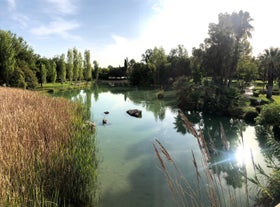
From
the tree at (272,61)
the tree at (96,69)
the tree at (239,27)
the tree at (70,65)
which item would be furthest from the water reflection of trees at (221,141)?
the tree at (96,69)

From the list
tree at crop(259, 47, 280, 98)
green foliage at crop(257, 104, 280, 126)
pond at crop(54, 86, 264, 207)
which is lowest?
pond at crop(54, 86, 264, 207)

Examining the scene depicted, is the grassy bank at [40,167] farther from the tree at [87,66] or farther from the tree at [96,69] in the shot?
the tree at [96,69]

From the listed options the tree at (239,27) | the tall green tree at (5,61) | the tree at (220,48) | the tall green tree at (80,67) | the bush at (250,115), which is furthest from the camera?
the tall green tree at (80,67)

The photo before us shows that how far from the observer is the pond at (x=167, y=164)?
4.79 meters

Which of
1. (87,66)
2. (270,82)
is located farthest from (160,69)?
(87,66)

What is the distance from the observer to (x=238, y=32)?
88.6ft

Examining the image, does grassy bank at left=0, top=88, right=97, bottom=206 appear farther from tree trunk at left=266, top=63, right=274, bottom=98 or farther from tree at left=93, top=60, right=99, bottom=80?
tree at left=93, top=60, right=99, bottom=80

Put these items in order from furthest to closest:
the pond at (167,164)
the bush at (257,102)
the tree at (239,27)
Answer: the tree at (239,27)
the bush at (257,102)
the pond at (167,164)

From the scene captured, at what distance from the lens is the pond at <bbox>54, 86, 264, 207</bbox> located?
4791 mm

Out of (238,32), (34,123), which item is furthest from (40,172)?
(238,32)

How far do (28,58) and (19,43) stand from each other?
2.88m

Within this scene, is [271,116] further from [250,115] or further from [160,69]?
[160,69]

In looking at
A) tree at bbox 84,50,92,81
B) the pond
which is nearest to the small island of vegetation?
tree at bbox 84,50,92,81

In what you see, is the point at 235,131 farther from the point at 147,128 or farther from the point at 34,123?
the point at 34,123
